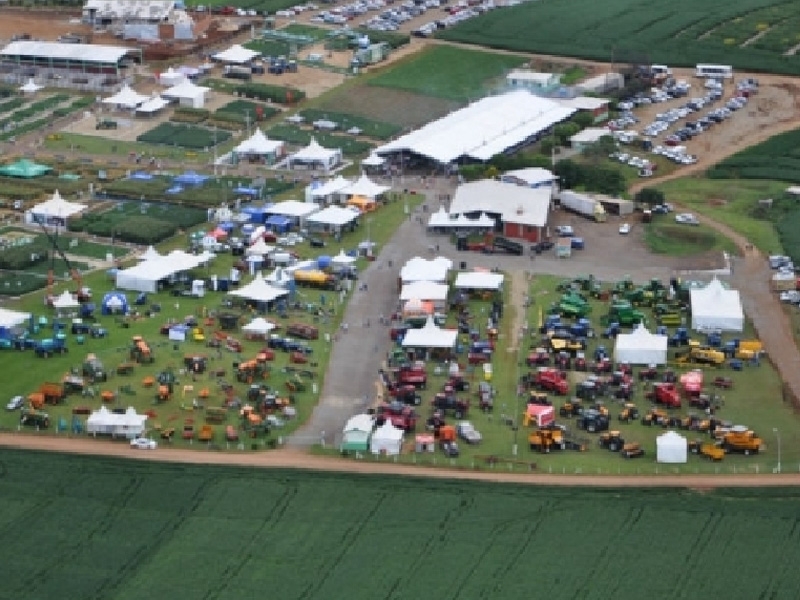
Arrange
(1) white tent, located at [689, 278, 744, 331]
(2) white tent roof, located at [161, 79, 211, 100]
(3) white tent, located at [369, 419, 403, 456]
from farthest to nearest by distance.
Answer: (2) white tent roof, located at [161, 79, 211, 100]
(1) white tent, located at [689, 278, 744, 331]
(3) white tent, located at [369, 419, 403, 456]

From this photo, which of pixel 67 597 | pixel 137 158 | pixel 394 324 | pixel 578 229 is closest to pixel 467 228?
pixel 578 229

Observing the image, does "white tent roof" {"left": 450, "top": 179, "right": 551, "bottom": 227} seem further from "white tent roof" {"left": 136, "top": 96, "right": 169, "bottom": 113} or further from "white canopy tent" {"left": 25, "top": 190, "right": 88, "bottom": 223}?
"white tent roof" {"left": 136, "top": 96, "right": 169, "bottom": 113}

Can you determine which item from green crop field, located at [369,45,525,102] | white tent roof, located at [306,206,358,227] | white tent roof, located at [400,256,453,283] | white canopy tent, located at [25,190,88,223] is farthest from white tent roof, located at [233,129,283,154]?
white tent roof, located at [400,256,453,283]

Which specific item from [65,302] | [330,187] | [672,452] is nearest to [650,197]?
[330,187]

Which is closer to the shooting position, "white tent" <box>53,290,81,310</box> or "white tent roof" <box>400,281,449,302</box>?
"white tent" <box>53,290,81,310</box>

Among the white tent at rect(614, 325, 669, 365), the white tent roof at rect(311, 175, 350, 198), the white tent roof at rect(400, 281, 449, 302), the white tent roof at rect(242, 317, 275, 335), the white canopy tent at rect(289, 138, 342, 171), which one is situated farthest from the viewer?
the white canopy tent at rect(289, 138, 342, 171)

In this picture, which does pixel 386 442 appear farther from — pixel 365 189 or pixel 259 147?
pixel 259 147
